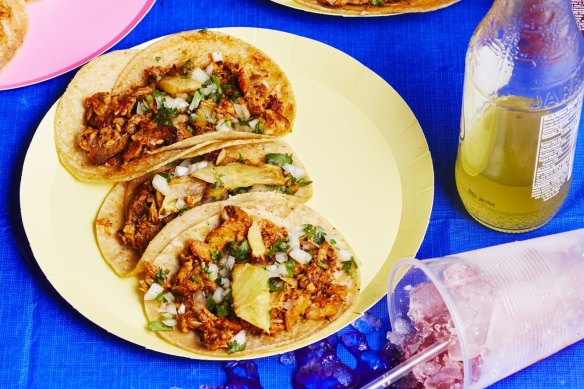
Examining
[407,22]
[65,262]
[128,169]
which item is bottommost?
[65,262]

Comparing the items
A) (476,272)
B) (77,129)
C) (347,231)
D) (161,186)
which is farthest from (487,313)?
Result: (77,129)

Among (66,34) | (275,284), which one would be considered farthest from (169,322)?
(66,34)

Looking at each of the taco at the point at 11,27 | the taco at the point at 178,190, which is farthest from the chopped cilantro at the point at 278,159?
the taco at the point at 11,27

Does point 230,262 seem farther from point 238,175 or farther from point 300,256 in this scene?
point 238,175

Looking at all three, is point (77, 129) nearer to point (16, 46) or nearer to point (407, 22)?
point (16, 46)

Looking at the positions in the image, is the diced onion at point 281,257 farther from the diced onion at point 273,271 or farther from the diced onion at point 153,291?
the diced onion at point 153,291

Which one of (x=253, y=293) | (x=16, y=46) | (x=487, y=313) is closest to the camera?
(x=487, y=313)
